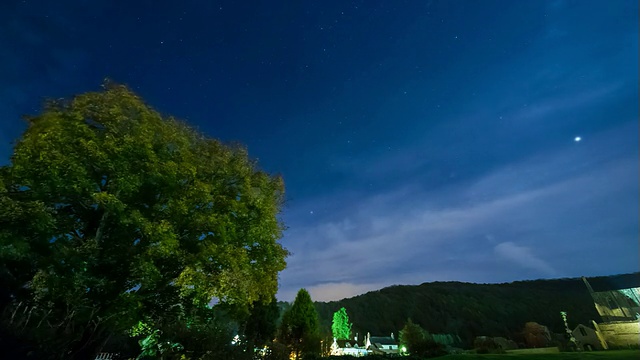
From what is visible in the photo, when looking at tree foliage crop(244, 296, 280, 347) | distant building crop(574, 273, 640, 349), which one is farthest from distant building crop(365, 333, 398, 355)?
tree foliage crop(244, 296, 280, 347)

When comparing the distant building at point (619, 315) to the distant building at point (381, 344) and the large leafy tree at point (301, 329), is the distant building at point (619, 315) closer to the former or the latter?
the large leafy tree at point (301, 329)

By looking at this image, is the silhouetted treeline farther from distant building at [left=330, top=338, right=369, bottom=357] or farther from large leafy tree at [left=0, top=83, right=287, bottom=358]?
large leafy tree at [left=0, top=83, right=287, bottom=358]

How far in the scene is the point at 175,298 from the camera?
13547mm

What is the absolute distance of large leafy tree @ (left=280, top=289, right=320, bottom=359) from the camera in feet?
103

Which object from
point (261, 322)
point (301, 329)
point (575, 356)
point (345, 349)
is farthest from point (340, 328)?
point (575, 356)

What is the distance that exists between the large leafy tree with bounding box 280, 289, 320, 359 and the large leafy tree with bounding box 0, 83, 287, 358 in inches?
814

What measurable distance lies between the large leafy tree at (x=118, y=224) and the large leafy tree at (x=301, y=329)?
20.7 m

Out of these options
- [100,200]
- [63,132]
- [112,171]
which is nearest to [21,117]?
[63,132]

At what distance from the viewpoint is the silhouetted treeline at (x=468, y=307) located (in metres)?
97.9

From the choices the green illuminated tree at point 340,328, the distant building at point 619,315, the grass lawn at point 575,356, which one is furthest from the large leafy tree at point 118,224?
the green illuminated tree at point 340,328

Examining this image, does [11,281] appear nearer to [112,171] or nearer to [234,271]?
[112,171]

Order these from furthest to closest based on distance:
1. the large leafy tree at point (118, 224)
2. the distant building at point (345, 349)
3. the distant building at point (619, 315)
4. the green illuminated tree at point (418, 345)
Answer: the distant building at point (345, 349), the distant building at point (619, 315), the green illuminated tree at point (418, 345), the large leafy tree at point (118, 224)

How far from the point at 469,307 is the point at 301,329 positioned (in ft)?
355

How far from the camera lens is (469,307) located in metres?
117
